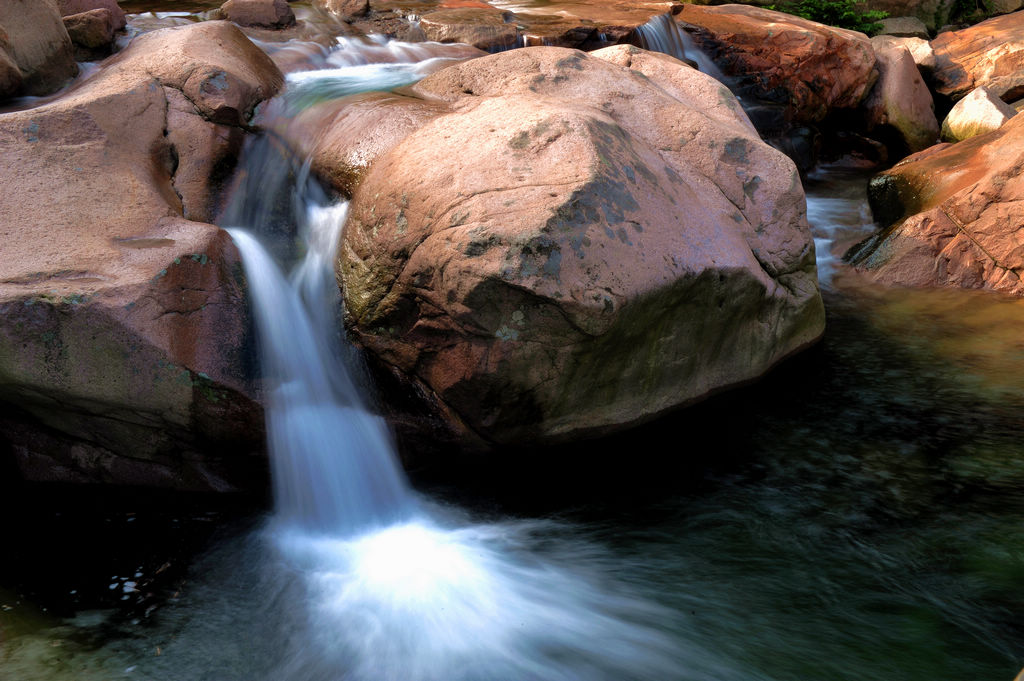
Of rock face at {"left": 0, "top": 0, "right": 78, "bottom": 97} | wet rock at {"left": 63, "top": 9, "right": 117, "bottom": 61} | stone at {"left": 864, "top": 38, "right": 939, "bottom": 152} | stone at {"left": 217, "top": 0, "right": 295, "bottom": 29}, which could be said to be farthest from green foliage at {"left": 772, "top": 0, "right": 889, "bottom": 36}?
rock face at {"left": 0, "top": 0, "right": 78, "bottom": 97}

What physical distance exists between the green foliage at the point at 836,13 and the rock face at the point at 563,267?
9.19 m

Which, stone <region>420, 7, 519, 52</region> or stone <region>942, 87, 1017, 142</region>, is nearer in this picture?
stone <region>420, 7, 519, 52</region>

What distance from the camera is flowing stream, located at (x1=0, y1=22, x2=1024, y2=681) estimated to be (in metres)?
2.95

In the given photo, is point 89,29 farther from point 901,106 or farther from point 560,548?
point 901,106

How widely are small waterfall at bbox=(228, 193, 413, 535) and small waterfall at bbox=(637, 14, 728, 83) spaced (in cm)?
591

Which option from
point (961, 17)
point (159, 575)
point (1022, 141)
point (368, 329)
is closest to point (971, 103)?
point (1022, 141)

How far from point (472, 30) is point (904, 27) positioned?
8.80m

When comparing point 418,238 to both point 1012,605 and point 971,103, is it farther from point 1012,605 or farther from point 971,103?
point 971,103

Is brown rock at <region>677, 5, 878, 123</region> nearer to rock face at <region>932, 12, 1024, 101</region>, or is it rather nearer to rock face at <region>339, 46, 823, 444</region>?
rock face at <region>932, 12, 1024, 101</region>

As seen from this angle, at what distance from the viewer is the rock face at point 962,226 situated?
238 inches

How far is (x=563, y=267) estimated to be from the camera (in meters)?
3.63

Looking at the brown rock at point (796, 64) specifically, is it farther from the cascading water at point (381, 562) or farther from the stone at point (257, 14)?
the cascading water at point (381, 562)

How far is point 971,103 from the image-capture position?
890cm

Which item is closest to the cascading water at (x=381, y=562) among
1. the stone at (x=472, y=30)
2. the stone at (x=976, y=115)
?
the stone at (x=472, y=30)
